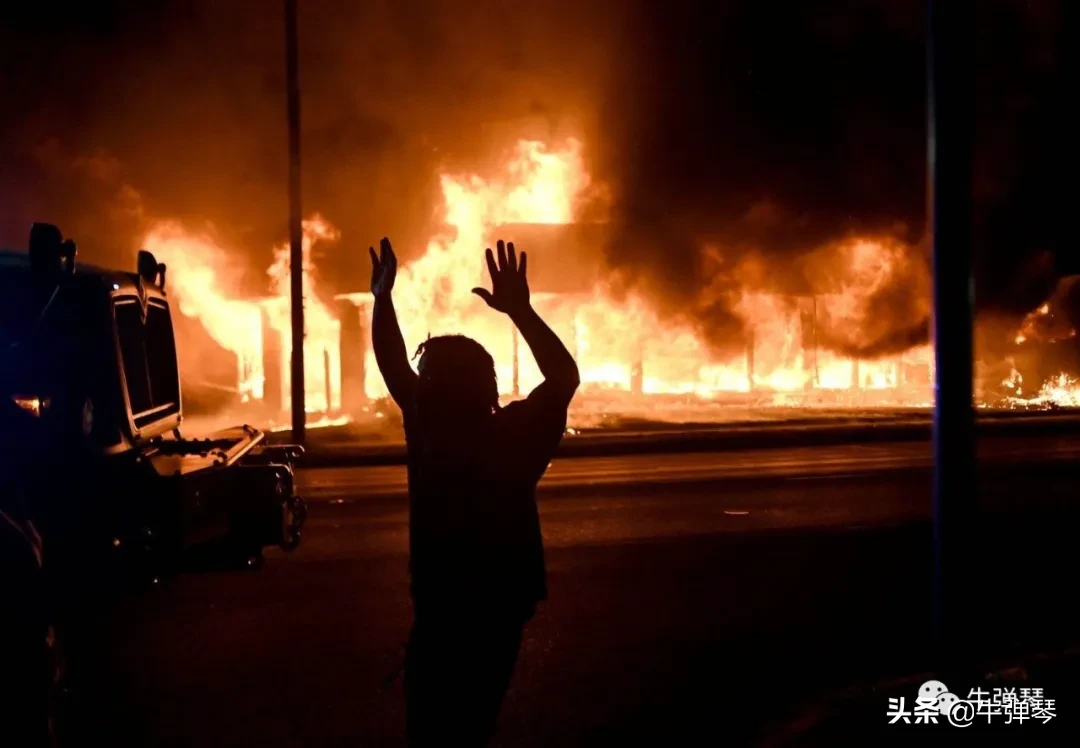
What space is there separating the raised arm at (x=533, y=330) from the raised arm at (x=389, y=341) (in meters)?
0.32

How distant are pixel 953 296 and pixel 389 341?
2.22 meters

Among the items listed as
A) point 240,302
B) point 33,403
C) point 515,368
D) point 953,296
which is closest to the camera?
point 953,296

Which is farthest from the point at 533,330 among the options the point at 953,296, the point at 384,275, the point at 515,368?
the point at 515,368

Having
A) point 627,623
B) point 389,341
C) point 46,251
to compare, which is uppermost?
point 46,251

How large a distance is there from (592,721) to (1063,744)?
6.42 feet

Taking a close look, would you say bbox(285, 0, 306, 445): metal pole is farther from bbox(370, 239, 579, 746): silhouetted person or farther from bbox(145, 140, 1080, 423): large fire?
bbox(370, 239, 579, 746): silhouetted person

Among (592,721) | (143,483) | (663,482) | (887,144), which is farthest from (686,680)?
(887,144)

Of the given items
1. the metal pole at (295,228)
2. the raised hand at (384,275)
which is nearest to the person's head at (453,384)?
the raised hand at (384,275)

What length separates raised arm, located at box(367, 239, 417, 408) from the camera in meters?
2.99

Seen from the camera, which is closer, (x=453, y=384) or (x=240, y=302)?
(x=453, y=384)

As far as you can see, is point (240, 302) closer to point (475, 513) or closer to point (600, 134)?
point (600, 134)

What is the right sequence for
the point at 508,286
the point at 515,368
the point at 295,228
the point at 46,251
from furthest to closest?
the point at 515,368 → the point at 295,228 → the point at 46,251 → the point at 508,286

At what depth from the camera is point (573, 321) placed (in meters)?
24.9

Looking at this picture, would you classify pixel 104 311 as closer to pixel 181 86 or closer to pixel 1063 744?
pixel 1063 744
